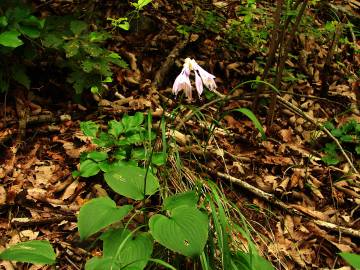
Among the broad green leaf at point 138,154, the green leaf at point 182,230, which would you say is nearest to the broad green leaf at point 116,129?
the broad green leaf at point 138,154

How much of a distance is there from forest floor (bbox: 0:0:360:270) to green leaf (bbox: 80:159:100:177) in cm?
13

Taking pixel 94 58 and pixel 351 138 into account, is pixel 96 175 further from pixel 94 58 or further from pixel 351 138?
pixel 351 138

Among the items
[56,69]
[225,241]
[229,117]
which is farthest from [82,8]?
[225,241]

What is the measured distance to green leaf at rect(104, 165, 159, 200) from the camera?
2.03m

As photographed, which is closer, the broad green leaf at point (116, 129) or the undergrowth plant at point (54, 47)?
the broad green leaf at point (116, 129)

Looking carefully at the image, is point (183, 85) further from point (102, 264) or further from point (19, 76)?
point (19, 76)

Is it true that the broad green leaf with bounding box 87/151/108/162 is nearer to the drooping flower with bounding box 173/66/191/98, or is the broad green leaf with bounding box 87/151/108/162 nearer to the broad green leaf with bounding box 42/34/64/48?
the broad green leaf with bounding box 42/34/64/48

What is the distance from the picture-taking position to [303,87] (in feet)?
13.7

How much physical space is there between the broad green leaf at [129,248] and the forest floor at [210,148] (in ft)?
1.61

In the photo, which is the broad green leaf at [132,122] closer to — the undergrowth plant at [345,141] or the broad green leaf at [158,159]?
the broad green leaf at [158,159]

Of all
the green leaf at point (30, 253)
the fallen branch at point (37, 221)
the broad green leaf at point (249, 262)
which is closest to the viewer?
the green leaf at point (30, 253)

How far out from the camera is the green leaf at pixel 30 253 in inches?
58.2

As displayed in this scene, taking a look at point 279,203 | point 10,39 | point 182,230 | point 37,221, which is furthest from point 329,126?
point 10,39

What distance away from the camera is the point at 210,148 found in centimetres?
317
